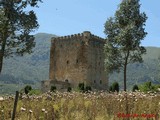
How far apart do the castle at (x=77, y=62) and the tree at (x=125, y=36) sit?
18.5 meters

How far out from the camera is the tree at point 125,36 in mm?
40969

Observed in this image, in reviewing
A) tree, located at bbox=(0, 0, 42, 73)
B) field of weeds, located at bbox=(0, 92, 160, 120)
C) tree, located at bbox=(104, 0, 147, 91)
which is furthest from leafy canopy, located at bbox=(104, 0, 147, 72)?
field of weeds, located at bbox=(0, 92, 160, 120)

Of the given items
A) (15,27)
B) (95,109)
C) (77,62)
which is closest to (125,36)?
(15,27)

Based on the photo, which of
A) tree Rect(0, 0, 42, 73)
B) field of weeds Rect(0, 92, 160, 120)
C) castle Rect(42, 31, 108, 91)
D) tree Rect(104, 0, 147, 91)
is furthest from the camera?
castle Rect(42, 31, 108, 91)

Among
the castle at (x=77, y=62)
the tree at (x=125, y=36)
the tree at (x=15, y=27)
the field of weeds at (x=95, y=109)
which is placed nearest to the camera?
the field of weeds at (x=95, y=109)

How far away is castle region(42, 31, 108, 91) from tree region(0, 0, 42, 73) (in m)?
26.5

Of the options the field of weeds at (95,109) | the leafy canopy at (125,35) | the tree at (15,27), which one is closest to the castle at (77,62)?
the leafy canopy at (125,35)

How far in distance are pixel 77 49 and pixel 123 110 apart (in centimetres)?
5443

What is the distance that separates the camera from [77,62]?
6262cm

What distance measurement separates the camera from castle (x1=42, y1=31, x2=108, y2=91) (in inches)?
2412

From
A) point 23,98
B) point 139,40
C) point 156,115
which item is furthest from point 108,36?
point 156,115

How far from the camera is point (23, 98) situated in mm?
Answer: 12008

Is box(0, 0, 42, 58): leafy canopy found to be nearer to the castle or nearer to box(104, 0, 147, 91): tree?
box(104, 0, 147, 91): tree

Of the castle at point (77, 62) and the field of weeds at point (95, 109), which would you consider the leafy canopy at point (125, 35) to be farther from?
the field of weeds at point (95, 109)
